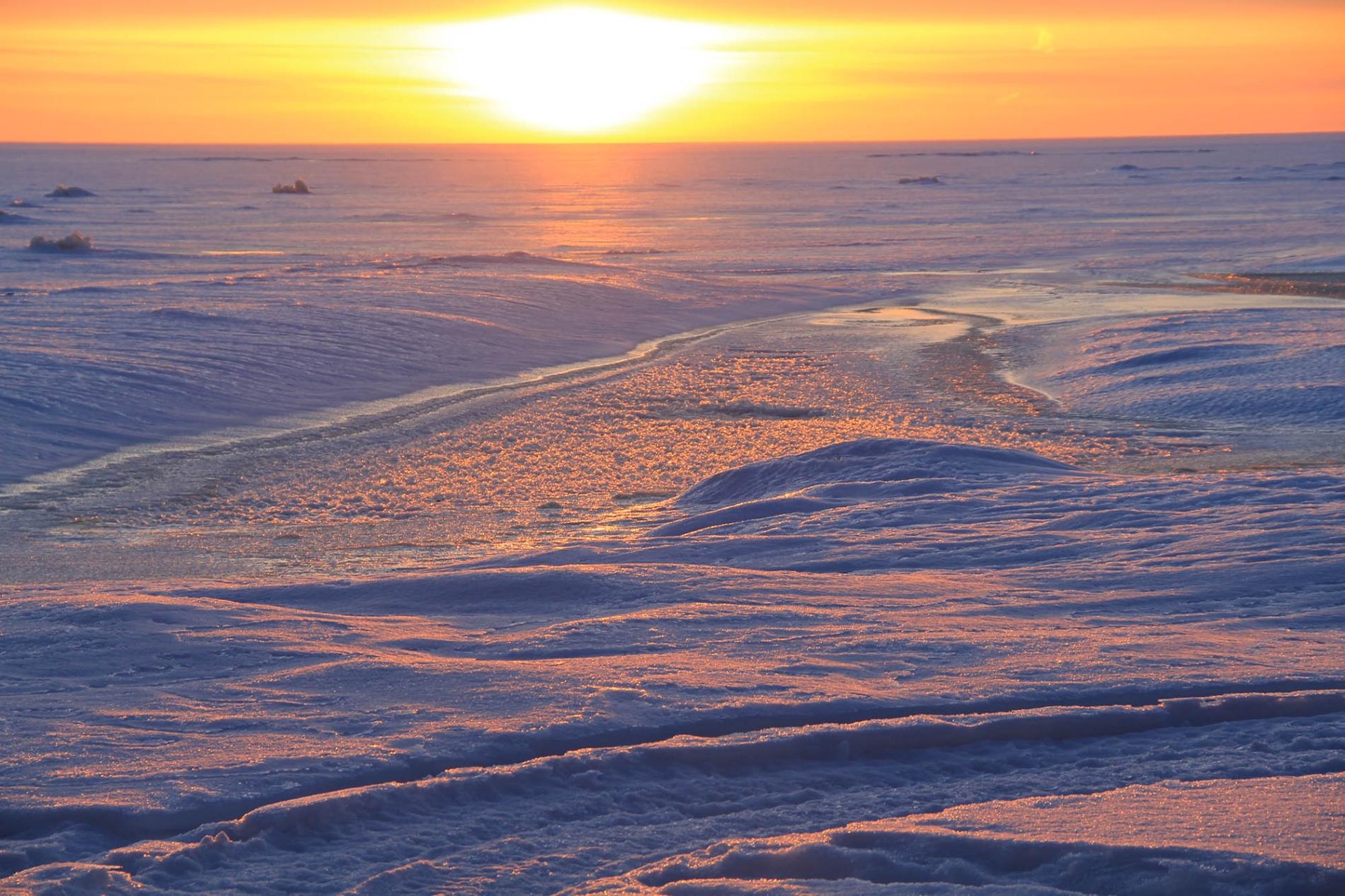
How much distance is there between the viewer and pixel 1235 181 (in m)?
79.6

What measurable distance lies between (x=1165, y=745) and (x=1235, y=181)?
3292 inches

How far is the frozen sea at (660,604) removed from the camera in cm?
388

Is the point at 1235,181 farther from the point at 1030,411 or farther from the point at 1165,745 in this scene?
the point at 1165,745

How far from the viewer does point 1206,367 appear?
591 inches

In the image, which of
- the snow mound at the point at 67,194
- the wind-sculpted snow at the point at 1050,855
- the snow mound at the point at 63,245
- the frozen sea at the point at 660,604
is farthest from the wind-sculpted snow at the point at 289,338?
the snow mound at the point at 67,194

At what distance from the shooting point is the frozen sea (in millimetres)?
3883

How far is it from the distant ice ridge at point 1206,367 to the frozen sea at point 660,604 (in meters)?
0.08

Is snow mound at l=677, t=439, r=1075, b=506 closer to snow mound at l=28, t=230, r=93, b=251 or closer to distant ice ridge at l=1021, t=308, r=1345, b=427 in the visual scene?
distant ice ridge at l=1021, t=308, r=1345, b=427

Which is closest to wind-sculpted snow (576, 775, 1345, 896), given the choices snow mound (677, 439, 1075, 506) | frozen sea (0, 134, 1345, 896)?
frozen sea (0, 134, 1345, 896)

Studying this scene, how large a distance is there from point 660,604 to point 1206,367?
10936mm

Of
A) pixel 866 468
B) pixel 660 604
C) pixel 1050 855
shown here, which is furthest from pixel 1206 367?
pixel 1050 855

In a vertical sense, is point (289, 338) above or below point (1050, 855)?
above

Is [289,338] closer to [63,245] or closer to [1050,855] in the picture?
[1050,855]

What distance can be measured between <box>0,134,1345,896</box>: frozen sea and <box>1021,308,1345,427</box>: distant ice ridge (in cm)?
8
